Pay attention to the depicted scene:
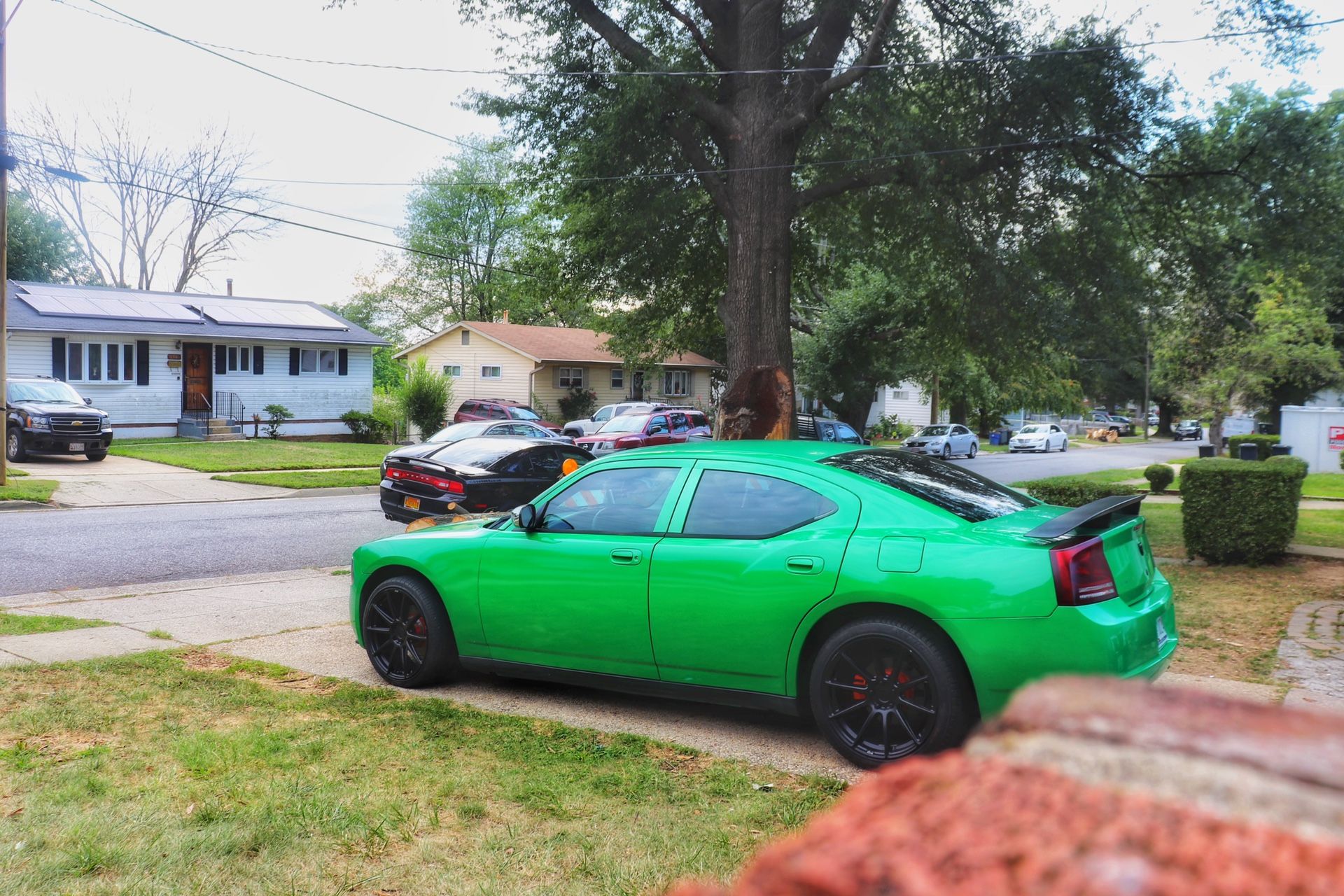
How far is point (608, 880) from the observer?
3.67 m

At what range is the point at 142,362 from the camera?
1356 inches

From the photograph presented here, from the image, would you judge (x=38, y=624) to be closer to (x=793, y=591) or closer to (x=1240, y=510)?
(x=793, y=591)

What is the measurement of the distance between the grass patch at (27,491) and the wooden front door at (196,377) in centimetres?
1685

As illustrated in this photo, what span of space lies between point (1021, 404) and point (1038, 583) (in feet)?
195

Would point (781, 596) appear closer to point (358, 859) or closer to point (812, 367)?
point (358, 859)

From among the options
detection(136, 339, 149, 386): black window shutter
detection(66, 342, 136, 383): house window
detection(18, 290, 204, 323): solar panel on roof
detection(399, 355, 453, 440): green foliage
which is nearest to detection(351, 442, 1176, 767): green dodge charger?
detection(66, 342, 136, 383): house window

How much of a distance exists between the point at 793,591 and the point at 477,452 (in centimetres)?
995

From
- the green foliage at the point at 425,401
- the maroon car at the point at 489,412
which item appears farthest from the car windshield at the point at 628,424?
the green foliage at the point at 425,401

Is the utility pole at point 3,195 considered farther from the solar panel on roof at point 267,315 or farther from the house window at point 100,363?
the solar panel on roof at point 267,315

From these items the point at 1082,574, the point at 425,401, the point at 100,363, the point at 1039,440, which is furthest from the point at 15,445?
the point at 1039,440

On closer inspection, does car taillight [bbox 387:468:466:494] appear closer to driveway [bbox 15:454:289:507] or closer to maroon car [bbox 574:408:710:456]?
driveway [bbox 15:454:289:507]

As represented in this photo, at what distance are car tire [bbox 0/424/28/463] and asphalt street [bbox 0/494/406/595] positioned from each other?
941cm

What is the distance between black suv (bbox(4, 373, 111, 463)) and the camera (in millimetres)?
25234

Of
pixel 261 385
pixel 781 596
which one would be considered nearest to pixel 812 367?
pixel 261 385
